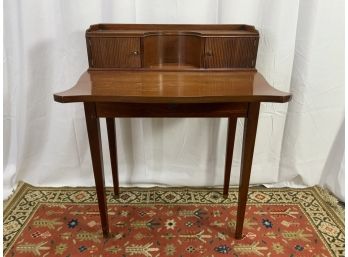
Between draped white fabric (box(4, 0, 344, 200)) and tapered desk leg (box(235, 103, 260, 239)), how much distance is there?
1.46 feet

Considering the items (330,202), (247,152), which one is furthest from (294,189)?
(247,152)

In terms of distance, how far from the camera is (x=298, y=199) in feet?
5.51

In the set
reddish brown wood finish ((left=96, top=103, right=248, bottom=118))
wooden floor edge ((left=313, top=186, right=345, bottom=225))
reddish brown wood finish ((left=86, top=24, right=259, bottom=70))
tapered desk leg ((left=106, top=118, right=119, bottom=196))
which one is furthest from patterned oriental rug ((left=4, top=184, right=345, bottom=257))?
reddish brown wood finish ((left=86, top=24, right=259, bottom=70))

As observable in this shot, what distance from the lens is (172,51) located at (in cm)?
132

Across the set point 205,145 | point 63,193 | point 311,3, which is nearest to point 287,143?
point 205,145

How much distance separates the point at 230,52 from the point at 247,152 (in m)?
0.41

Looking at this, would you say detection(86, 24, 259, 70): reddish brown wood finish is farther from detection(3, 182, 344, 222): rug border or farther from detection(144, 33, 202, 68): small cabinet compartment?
detection(3, 182, 344, 222): rug border

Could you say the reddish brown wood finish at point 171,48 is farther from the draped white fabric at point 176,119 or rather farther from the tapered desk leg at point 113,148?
the tapered desk leg at point 113,148

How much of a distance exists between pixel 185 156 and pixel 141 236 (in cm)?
52

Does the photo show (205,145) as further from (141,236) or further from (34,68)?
(34,68)

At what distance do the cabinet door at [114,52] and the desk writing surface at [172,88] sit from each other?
0.04 metres

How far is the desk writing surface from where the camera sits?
98cm

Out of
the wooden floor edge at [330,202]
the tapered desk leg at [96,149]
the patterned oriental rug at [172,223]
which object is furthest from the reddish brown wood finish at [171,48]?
the wooden floor edge at [330,202]

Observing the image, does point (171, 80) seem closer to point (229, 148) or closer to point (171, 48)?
point (171, 48)
